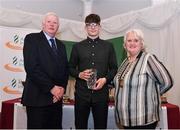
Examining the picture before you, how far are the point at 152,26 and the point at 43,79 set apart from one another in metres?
2.57

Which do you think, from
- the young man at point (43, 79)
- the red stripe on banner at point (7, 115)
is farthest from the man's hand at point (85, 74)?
the red stripe on banner at point (7, 115)

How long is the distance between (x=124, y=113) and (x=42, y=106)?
0.60 m

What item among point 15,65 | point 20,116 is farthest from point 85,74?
point 15,65

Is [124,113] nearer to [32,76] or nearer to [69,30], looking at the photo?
[32,76]

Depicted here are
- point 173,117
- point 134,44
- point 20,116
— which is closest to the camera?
point 134,44

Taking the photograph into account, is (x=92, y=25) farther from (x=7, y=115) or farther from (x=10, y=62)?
(x=10, y=62)

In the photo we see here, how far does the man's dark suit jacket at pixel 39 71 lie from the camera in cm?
177

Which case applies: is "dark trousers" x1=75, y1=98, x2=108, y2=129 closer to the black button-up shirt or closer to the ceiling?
the black button-up shirt

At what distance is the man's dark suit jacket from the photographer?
1769 millimetres

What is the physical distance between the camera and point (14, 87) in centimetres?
415

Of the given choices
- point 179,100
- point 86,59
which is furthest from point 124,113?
point 179,100

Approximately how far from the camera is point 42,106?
1788 mm

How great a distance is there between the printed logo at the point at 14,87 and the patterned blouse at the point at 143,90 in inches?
114

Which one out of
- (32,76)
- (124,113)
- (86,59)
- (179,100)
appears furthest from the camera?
(179,100)
